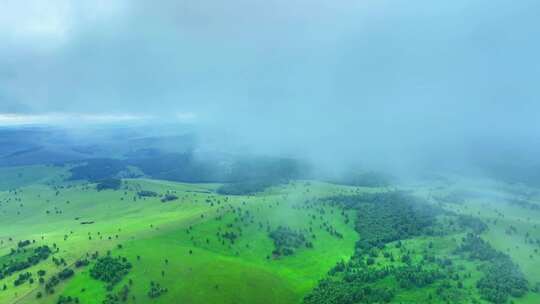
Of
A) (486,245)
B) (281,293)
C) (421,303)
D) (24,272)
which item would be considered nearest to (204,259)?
(281,293)

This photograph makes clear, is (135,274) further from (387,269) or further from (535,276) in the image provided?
(535,276)

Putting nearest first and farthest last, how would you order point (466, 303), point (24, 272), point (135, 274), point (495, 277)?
point (466, 303) < point (495, 277) < point (135, 274) < point (24, 272)

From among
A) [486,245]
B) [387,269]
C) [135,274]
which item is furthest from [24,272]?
[486,245]

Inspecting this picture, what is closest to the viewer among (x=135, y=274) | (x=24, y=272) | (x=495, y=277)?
(x=495, y=277)

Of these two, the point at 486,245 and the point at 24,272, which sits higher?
the point at 486,245

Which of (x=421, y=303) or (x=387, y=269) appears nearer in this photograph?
(x=421, y=303)

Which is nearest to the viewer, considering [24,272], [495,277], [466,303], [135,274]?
[466,303]

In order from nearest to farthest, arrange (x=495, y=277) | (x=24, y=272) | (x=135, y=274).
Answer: (x=495, y=277)
(x=135, y=274)
(x=24, y=272)

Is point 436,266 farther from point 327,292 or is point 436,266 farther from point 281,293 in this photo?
point 281,293

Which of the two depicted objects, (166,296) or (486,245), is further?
(486,245)
